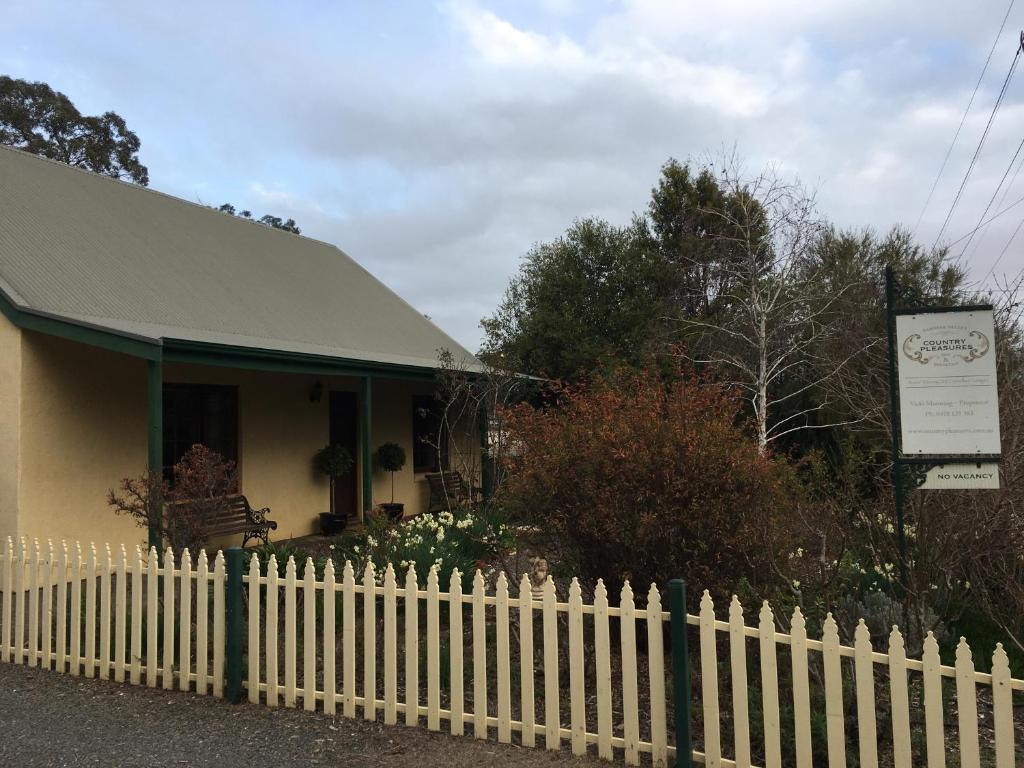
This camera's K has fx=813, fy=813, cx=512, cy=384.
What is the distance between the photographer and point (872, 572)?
250 inches

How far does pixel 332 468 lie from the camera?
491 inches

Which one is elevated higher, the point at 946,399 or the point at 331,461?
the point at 946,399

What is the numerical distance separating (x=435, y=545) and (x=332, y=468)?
5.05 m

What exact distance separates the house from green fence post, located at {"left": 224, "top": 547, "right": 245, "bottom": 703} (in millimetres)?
3055

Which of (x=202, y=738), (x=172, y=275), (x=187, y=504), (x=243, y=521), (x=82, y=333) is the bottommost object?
(x=202, y=738)

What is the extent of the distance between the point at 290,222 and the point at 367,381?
107 ft

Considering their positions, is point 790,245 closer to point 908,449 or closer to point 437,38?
point 437,38

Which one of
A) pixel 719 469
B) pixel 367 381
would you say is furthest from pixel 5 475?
pixel 719 469

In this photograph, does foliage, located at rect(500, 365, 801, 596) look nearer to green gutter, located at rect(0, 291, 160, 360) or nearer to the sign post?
the sign post

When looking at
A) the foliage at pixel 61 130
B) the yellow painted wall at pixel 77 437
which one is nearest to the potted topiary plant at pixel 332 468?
the yellow painted wall at pixel 77 437

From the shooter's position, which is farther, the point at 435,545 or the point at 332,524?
the point at 332,524

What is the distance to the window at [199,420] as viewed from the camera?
1011 centimetres

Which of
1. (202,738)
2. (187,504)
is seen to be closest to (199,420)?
(187,504)

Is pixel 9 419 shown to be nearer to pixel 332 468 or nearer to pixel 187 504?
pixel 187 504
